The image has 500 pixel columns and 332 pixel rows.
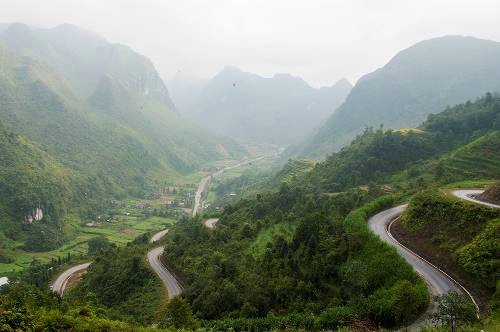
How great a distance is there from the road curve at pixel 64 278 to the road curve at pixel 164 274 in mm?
18707

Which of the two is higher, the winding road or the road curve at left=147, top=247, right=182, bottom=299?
the winding road

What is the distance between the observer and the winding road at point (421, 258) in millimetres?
34028

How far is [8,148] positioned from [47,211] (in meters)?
34.1

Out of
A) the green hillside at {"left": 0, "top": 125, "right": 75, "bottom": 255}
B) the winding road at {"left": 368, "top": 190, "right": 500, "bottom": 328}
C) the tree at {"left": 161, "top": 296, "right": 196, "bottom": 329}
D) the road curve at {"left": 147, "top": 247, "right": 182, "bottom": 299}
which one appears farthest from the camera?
the green hillside at {"left": 0, "top": 125, "right": 75, "bottom": 255}

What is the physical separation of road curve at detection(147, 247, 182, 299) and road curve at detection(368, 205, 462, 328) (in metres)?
30.7

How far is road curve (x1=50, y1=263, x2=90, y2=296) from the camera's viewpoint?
83.9 m

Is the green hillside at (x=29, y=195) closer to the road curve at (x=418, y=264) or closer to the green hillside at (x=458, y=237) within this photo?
the road curve at (x=418, y=264)

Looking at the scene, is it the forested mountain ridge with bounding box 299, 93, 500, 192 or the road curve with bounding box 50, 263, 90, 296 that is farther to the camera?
the forested mountain ridge with bounding box 299, 93, 500, 192

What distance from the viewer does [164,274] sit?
7131 centimetres

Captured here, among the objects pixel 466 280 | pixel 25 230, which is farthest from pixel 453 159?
pixel 25 230

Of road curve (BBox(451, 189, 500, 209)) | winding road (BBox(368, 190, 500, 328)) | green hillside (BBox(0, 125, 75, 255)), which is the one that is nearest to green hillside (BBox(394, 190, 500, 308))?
winding road (BBox(368, 190, 500, 328))

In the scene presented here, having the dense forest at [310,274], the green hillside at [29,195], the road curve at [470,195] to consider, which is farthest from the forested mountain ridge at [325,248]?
the green hillside at [29,195]

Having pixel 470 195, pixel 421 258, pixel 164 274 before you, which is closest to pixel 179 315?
pixel 421 258

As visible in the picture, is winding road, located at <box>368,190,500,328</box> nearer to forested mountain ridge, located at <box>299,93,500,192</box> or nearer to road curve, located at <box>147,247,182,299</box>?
road curve, located at <box>147,247,182,299</box>
